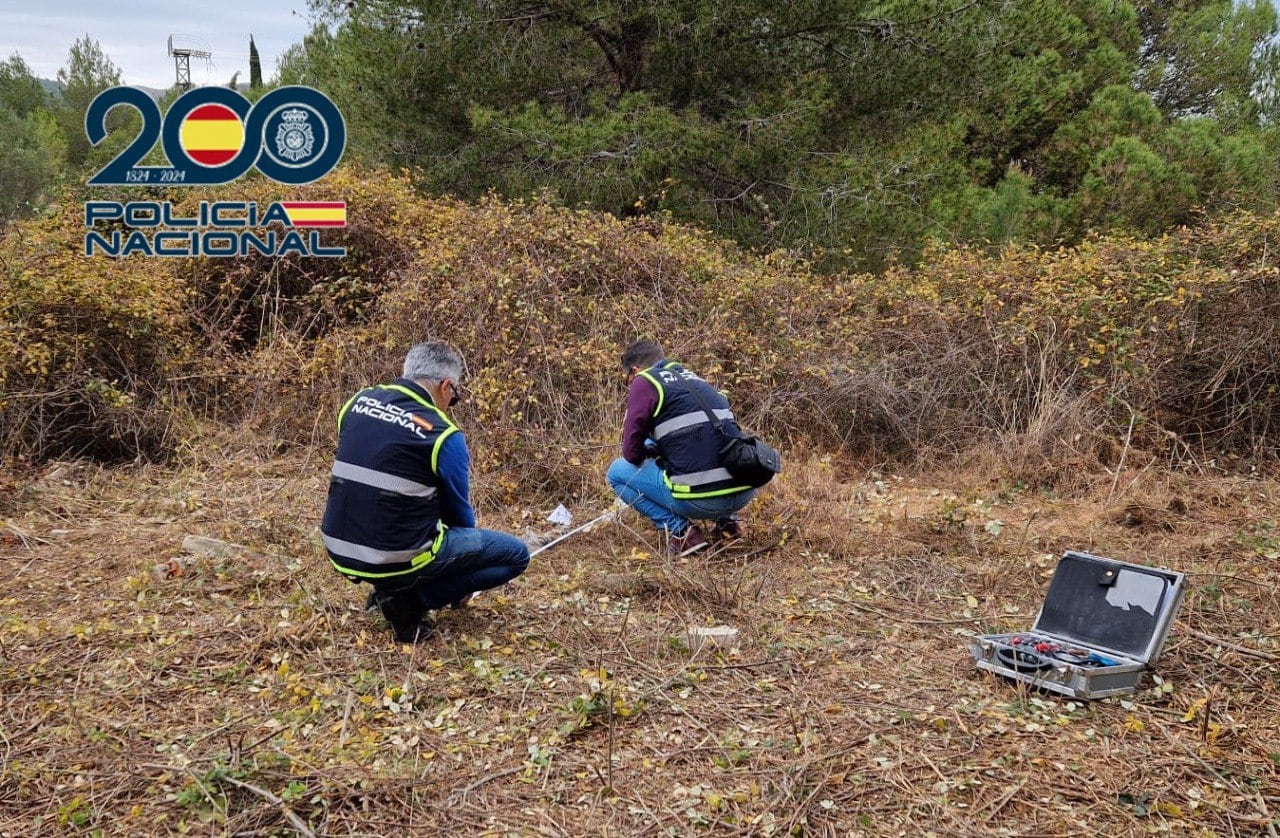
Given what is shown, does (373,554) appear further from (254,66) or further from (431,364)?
(254,66)

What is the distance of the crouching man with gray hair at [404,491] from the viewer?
3.58m

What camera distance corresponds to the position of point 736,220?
10.5m

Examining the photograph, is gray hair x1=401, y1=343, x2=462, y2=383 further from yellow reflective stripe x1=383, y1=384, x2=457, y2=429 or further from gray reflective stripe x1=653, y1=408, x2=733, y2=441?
gray reflective stripe x1=653, y1=408, x2=733, y2=441

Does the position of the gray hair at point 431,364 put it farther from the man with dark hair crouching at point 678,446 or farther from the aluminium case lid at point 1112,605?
the aluminium case lid at point 1112,605

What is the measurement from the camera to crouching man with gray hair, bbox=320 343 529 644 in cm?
358

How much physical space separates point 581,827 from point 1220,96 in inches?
647

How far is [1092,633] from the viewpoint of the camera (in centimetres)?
383

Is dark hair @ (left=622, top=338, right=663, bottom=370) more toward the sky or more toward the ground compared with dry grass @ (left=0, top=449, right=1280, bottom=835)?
more toward the sky

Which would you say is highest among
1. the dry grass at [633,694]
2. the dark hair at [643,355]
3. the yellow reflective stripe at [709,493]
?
the dark hair at [643,355]

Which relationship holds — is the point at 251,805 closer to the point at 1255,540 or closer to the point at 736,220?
the point at 1255,540

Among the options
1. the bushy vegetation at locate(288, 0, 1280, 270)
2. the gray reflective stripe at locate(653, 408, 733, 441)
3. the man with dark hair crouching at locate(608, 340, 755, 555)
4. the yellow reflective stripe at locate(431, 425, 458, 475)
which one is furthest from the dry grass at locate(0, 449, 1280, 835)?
the bushy vegetation at locate(288, 0, 1280, 270)

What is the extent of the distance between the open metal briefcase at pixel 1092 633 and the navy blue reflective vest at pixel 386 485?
7.33 ft

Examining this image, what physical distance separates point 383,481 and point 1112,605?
9.60ft

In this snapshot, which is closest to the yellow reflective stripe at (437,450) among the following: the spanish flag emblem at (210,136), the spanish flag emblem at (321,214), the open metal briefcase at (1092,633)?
the open metal briefcase at (1092,633)
